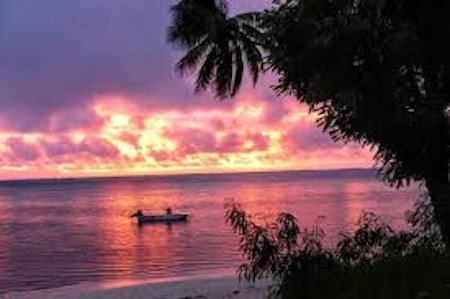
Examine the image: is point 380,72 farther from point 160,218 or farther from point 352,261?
point 160,218

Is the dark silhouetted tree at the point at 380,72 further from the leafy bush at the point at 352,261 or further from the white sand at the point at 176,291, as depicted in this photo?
the white sand at the point at 176,291

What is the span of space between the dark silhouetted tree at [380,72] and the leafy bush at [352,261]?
1.05 meters

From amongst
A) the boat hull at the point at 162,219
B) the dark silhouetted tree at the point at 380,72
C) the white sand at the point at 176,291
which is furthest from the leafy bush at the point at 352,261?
the boat hull at the point at 162,219

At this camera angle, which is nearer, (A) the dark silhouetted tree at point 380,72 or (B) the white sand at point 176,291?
(A) the dark silhouetted tree at point 380,72

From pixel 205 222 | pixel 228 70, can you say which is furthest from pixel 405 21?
pixel 205 222

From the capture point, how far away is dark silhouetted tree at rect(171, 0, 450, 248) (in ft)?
47.6

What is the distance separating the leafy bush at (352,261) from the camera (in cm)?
1337

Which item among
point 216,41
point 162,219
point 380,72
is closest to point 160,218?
point 162,219

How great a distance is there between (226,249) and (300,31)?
1983 inches

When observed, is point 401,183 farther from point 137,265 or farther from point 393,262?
point 137,265

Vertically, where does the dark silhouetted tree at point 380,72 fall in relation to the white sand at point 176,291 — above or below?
above

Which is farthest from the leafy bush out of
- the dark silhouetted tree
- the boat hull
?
the boat hull

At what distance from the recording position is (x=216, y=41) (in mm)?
32031

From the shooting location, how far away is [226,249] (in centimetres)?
6469
